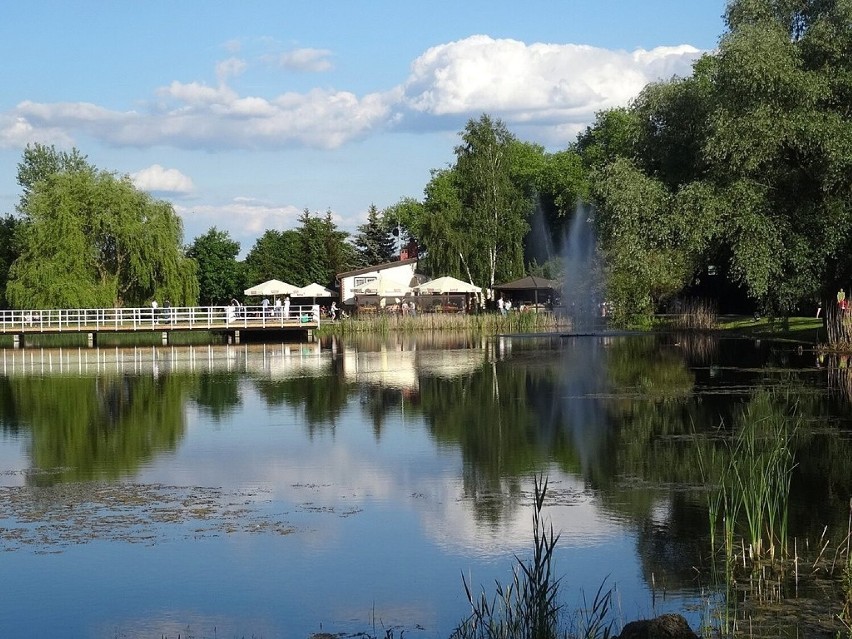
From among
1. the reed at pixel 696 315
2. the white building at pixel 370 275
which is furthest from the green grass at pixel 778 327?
the white building at pixel 370 275

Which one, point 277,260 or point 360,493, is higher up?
point 277,260

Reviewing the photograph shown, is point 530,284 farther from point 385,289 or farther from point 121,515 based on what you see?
point 121,515

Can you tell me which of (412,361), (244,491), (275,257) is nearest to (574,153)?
(275,257)

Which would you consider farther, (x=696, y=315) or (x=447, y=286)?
(x=447, y=286)

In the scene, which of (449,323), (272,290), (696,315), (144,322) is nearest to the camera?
(696,315)

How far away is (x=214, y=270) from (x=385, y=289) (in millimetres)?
22464

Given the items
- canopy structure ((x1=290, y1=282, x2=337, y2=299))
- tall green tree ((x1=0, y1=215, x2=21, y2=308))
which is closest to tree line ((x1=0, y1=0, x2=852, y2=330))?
canopy structure ((x1=290, y1=282, x2=337, y2=299))

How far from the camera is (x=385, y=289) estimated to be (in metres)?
65.5

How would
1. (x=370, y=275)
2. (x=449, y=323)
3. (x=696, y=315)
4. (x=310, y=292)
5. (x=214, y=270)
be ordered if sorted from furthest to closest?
(x=214, y=270), (x=370, y=275), (x=310, y=292), (x=449, y=323), (x=696, y=315)

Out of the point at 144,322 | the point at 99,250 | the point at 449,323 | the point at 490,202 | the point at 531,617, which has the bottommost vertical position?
the point at 531,617

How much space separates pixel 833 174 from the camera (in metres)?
28.3

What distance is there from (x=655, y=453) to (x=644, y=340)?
91.7 ft

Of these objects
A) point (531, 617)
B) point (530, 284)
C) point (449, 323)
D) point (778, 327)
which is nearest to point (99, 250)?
point (449, 323)

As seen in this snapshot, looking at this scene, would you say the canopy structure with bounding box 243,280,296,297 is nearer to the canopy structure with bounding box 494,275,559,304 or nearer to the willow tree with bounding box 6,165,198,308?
the willow tree with bounding box 6,165,198,308
